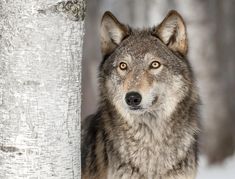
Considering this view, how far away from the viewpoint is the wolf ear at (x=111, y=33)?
5609 millimetres

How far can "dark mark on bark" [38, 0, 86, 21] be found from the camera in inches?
141

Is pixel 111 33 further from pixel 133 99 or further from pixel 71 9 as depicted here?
pixel 71 9

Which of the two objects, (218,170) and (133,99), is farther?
(218,170)

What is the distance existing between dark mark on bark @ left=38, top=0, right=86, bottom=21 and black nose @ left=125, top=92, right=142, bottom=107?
1.36 metres

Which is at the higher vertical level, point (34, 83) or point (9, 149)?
point (34, 83)

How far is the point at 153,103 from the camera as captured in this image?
5238 mm

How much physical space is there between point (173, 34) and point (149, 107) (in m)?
0.73

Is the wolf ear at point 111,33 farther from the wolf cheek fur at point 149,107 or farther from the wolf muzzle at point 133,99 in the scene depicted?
the wolf muzzle at point 133,99

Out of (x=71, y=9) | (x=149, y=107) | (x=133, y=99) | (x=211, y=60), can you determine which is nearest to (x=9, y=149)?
(x=71, y=9)

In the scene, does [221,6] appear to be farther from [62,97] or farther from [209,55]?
[62,97]

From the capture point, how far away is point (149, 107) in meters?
5.20

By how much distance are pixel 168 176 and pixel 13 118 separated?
6.82 ft

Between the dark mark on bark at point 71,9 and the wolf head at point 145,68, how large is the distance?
54.9 inches

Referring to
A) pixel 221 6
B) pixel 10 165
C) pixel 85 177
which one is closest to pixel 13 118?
pixel 10 165
